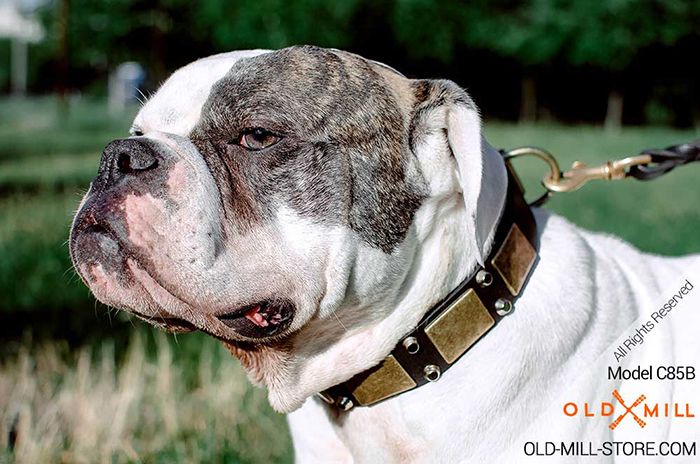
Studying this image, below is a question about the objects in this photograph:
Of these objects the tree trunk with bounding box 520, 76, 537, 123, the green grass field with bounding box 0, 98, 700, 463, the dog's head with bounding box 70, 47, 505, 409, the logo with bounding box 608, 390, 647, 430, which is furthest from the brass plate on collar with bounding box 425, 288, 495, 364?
the tree trunk with bounding box 520, 76, 537, 123

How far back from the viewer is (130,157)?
221 cm

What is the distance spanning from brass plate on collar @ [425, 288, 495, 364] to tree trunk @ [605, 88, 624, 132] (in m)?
33.7

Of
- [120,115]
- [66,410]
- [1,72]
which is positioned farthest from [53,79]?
[66,410]

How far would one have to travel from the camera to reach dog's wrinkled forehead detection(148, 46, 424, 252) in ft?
7.48

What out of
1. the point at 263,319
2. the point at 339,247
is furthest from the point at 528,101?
the point at 263,319

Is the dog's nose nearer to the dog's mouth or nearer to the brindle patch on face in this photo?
the brindle patch on face

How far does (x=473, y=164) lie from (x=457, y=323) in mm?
466

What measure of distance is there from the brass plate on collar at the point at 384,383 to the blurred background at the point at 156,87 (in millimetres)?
1223

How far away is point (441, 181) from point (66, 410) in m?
2.24

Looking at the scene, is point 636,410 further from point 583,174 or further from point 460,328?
point 583,174

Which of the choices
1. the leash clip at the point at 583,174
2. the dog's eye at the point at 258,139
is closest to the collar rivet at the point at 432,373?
the dog's eye at the point at 258,139

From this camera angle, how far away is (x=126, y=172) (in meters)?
2.21

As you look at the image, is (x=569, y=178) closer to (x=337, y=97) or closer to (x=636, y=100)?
(x=337, y=97)

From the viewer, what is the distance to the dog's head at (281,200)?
2.17m
